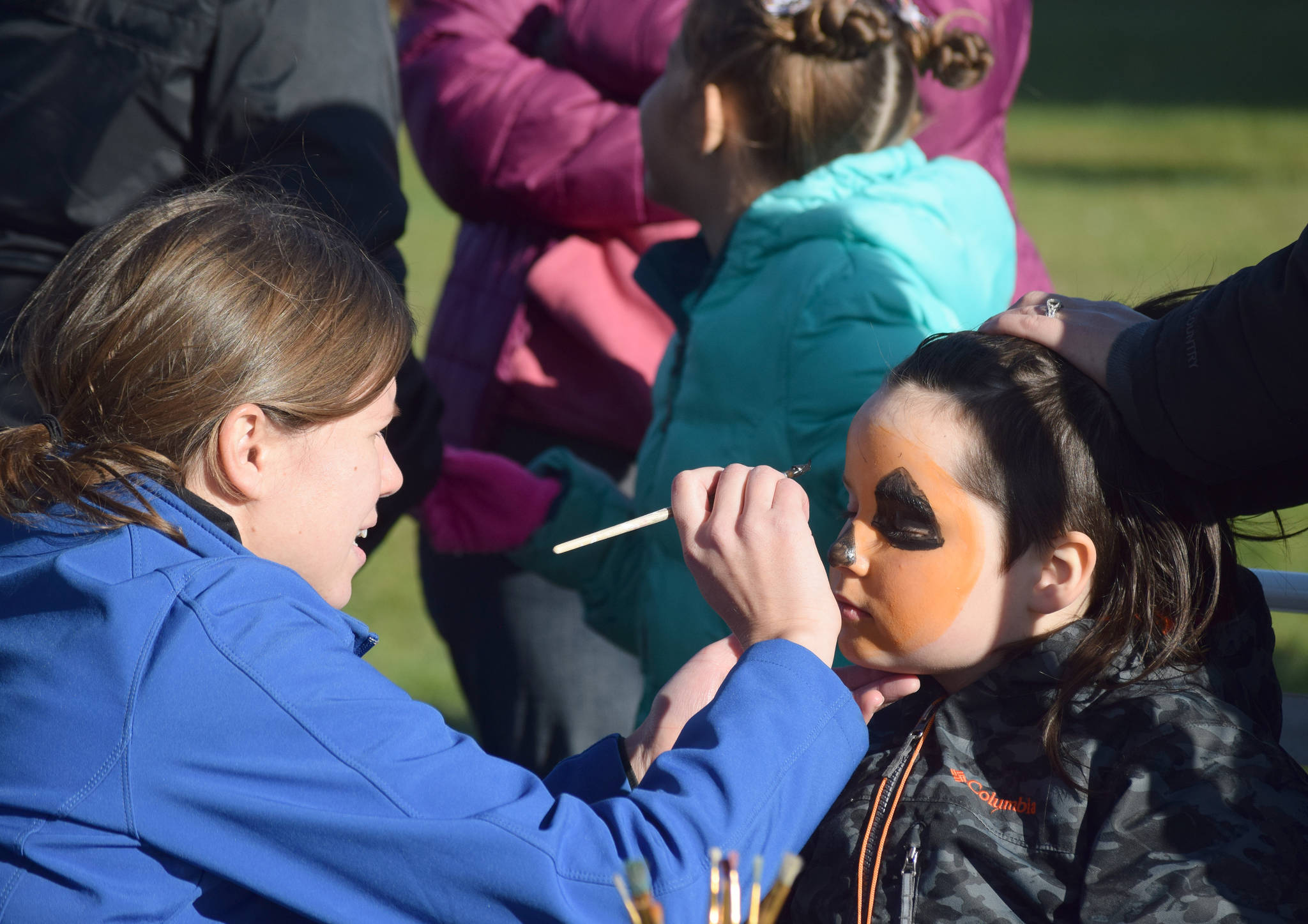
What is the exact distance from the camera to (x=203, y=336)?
1.47 metres

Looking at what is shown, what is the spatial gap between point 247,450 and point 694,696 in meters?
0.65

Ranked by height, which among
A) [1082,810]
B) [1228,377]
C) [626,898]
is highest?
[1228,377]

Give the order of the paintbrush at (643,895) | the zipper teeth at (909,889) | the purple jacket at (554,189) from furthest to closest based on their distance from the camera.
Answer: the purple jacket at (554,189)
the zipper teeth at (909,889)
the paintbrush at (643,895)

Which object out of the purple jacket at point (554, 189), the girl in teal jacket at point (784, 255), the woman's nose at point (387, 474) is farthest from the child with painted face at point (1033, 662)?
the purple jacket at point (554, 189)

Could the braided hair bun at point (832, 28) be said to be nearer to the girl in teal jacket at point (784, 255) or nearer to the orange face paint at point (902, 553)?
the girl in teal jacket at point (784, 255)

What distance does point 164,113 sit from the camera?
216 centimetres

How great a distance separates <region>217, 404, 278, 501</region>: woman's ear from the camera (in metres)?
1.48

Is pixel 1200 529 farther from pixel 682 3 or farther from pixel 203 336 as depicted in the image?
pixel 682 3

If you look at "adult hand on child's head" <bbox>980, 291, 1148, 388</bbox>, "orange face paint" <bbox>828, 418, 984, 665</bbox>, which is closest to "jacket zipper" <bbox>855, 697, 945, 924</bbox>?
"orange face paint" <bbox>828, 418, 984, 665</bbox>

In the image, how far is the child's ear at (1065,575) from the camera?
1665 mm

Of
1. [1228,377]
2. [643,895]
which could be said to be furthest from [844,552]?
[643,895]

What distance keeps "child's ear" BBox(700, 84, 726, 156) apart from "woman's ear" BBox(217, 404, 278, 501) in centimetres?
121

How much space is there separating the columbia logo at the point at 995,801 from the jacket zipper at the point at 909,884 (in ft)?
0.29

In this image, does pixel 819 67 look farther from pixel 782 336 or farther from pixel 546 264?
pixel 546 264
